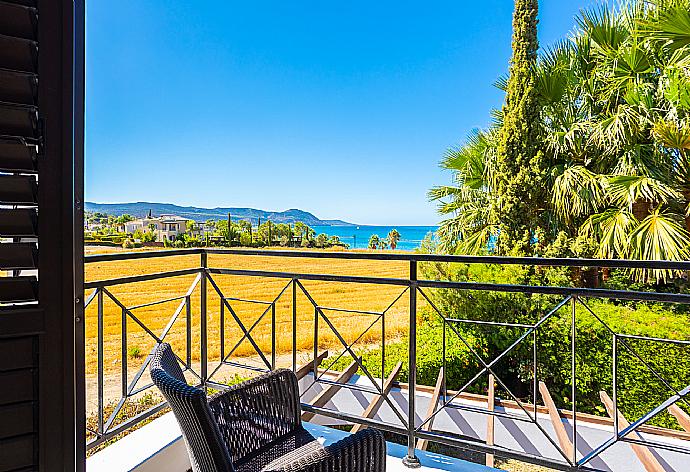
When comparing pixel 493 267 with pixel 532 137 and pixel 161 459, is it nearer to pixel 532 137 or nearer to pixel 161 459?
pixel 532 137

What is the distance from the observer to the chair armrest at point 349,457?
108 cm

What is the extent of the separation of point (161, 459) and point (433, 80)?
31.3 feet

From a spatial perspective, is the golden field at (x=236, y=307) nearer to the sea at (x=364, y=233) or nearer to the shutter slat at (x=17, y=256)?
the shutter slat at (x=17, y=256)

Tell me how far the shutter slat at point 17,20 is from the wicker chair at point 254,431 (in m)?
0.84

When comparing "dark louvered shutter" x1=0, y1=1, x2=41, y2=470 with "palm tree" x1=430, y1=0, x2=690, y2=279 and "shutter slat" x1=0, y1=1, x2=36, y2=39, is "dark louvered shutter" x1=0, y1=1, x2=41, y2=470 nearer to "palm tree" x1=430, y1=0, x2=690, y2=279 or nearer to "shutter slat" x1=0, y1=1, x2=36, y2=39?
"shutter slat" x1=0, y1=1, x2=36, y2=39

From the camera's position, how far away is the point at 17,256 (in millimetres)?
581

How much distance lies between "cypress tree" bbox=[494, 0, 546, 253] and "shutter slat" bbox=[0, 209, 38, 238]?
589 centimetres

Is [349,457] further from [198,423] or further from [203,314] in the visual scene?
[203,314]

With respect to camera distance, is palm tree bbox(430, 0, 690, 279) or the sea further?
the sea

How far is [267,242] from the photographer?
245 inches

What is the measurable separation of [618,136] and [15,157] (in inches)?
228

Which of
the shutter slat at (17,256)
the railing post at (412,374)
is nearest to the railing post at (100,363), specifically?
the railing post at (412,374)

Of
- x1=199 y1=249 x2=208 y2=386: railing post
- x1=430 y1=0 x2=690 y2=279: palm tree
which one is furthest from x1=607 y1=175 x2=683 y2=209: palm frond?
x1=199 y1=249 x2=208 y2=386: railing post

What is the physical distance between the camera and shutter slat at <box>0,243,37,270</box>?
0.58 meters
